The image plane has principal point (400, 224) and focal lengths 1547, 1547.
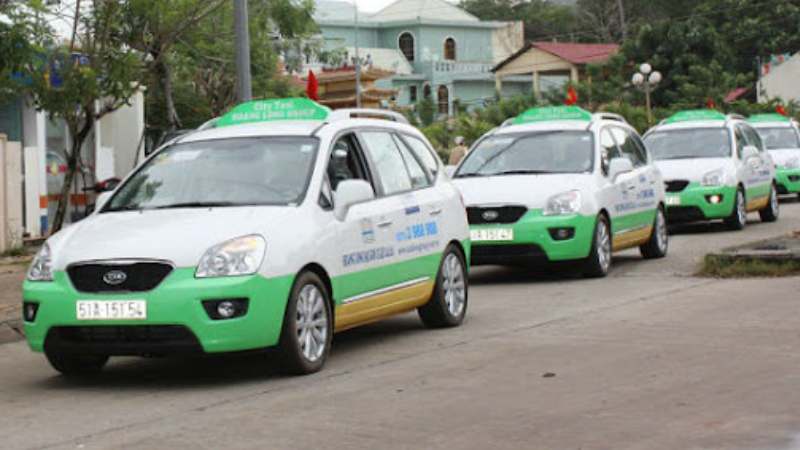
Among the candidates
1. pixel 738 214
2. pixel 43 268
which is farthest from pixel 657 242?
pixel 43 268

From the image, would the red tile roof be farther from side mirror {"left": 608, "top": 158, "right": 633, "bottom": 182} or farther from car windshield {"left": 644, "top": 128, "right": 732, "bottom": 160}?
side mirror {"left": 608, "top": 158, "right": 633, "bottom": 182}

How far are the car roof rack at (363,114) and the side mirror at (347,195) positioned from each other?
3.03 ft

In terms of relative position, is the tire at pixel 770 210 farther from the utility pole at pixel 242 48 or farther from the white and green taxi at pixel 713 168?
the utility pole at pixel 242 48

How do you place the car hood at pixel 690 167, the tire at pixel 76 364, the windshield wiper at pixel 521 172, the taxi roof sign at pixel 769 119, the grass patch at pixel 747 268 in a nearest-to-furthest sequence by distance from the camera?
the tire at pixel 76 364, the grass patch at pixel 747 268, the windshield wiper at pixel 521 172, the car hood at pixel 690 167, the taxi roof sign at pixel 769 119

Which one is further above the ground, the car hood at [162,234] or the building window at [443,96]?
the building window at [443,96]

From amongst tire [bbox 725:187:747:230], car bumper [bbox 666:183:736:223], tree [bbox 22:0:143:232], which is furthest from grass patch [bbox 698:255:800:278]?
tree [bbox 22:0:143:232]

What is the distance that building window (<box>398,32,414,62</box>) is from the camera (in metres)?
90.1

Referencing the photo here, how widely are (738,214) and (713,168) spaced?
823 millimetres

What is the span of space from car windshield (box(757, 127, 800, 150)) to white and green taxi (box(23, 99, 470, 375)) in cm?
2019

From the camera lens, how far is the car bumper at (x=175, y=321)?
349 inches

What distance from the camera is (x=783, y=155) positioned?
3028cm

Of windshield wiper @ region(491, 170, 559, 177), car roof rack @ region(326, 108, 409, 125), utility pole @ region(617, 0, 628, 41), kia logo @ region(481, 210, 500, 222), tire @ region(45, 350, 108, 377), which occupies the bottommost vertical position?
tire @ region(45, 350, 108, 377)

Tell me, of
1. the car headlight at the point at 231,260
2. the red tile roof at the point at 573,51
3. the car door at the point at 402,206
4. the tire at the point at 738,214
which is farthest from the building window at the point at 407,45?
the car headlight at the point at 231,260

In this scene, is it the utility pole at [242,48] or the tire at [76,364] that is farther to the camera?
the utility pole at [242,48]
